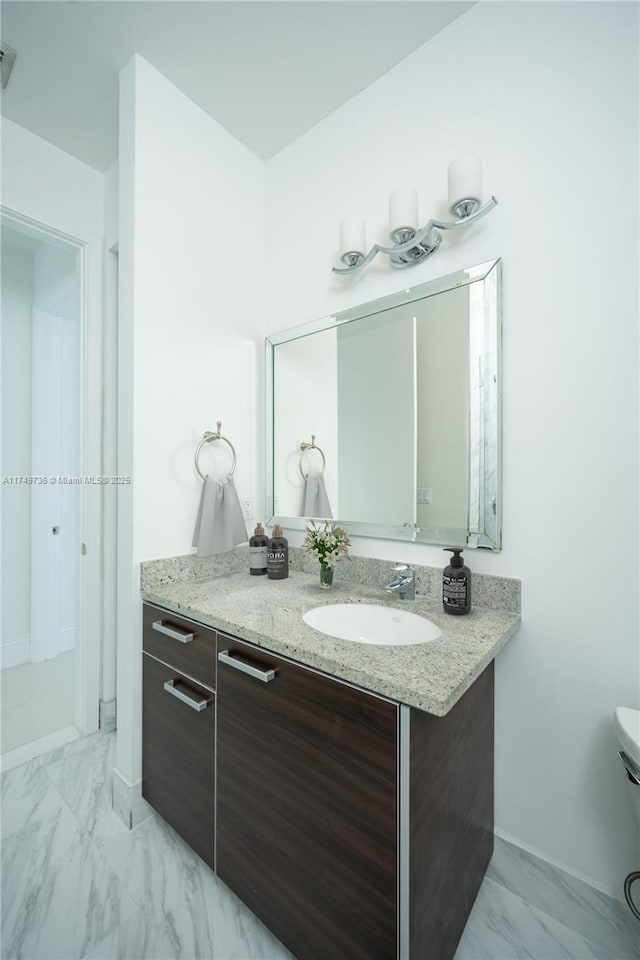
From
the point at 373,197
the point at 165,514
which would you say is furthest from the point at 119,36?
the point at 165,514

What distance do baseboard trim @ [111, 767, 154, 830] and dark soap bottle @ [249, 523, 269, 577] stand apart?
2.76 feet

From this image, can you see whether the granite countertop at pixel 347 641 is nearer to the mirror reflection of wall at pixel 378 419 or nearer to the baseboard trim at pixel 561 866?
the mirror reflection of wall at pixel 378 419

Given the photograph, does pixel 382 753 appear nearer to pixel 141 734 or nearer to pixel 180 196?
pixel 141 734

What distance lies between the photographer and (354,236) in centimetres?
154

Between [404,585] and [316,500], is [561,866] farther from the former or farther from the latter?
[316,500]

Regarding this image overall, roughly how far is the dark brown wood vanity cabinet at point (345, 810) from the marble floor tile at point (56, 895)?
344mm

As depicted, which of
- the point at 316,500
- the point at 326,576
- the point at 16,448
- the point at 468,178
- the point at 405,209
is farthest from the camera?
the point at 16,448

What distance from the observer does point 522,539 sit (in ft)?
4.03

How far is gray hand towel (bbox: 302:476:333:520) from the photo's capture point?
5.65 feet

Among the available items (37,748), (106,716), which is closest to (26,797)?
(37,748)

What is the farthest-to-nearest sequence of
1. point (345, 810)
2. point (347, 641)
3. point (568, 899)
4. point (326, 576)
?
point (326, 576) → point (568, 899) → point (347, 641) → point (345, 810)

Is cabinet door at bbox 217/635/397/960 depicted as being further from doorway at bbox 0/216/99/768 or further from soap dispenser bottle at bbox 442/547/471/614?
doorway at bbox 0/216/99/768

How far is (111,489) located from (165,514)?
0.66 metres

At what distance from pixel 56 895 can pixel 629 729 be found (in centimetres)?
164
